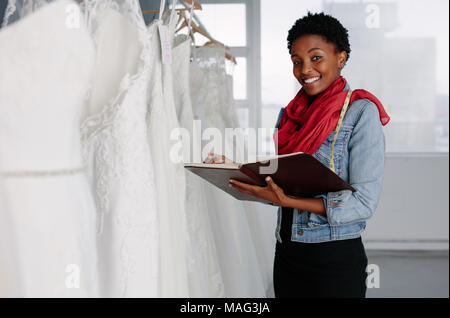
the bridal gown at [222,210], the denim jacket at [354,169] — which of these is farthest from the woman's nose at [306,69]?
the bridal gown at [222,210]

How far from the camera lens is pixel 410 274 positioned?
2.80m

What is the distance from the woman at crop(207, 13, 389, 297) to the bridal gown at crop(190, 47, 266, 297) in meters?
0.85

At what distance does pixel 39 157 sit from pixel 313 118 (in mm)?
589

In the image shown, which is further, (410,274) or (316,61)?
(410,274)

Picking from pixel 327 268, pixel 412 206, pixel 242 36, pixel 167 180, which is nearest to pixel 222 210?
pixel 167 180

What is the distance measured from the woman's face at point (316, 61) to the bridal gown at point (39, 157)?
48 cm

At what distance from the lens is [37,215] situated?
0.69 meters

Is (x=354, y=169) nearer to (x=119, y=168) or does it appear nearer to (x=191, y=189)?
(x=119, y=168)

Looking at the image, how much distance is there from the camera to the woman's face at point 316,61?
93cm

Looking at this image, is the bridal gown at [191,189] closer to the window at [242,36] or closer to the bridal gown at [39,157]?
the bridal gown at [39,157]

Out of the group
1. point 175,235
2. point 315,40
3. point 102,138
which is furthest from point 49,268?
point 315,40

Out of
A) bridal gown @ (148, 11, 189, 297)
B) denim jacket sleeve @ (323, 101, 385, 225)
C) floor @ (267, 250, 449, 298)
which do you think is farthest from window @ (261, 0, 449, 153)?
denim jacket sleeve @ (323, 101, 385, 225)

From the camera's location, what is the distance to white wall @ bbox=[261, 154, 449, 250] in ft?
10.9
